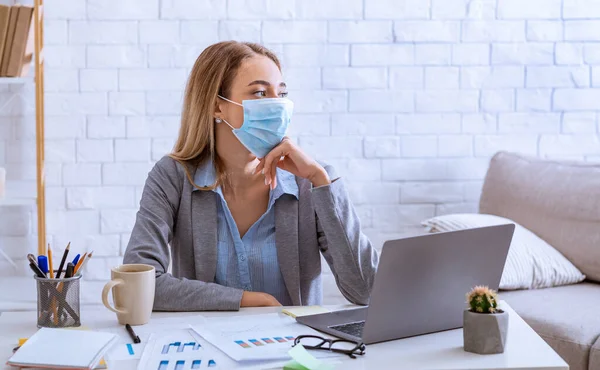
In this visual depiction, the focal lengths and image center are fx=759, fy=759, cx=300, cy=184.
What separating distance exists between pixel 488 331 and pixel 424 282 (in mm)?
131

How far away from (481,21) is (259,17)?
0.84 m

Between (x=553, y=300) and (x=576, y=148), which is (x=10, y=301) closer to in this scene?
(x=553, y=300)

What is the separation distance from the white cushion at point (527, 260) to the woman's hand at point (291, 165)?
2.86ft

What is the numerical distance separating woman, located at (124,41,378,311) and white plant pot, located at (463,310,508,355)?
0.48 metres

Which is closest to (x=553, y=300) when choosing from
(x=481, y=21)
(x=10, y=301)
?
(x=481, y=21)

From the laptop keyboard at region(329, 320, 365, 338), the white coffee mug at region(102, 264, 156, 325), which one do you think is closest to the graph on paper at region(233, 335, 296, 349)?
the laptop keyboard at region(329, 320, 365, 338)

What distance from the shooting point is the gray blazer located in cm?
162

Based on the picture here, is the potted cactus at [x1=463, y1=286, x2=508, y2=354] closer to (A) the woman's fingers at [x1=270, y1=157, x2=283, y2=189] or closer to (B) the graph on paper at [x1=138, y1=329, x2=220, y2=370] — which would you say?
(B) the graph on paper at [x1=138, y1=329, x2=220, y2=370]

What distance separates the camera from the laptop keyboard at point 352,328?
1252 millimetres

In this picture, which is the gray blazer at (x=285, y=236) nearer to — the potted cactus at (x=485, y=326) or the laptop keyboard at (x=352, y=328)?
the laptop keyboard at (x=352, y=328)

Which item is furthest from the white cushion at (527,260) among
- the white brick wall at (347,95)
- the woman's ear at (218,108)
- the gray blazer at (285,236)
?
the woman's ear at (218,108)

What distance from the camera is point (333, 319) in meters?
1.33

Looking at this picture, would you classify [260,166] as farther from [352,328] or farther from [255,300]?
[352,328]

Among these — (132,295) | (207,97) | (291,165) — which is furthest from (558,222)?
(132,295)
